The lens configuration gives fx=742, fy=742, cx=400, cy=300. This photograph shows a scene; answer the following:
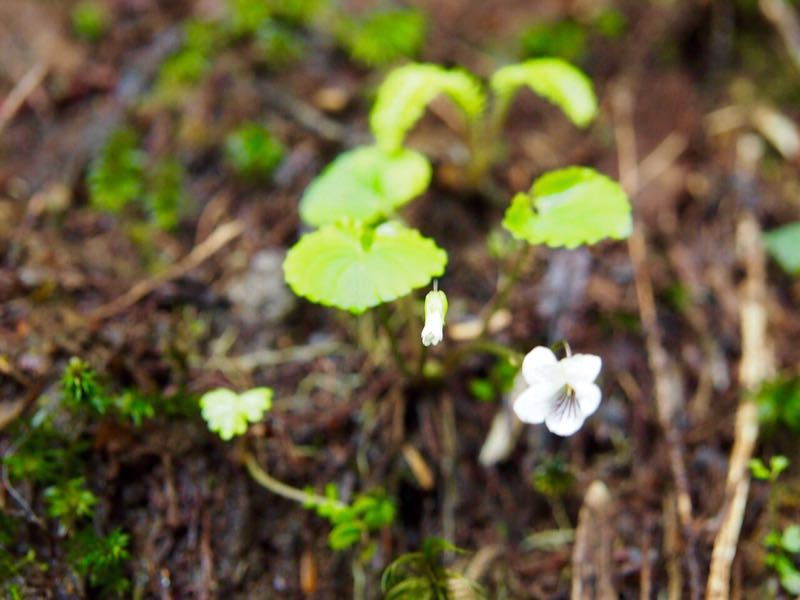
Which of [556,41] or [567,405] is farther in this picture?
[556,41]

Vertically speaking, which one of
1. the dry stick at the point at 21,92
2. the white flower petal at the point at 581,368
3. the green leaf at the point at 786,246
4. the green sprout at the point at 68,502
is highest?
the dry stick at the point at 21,92

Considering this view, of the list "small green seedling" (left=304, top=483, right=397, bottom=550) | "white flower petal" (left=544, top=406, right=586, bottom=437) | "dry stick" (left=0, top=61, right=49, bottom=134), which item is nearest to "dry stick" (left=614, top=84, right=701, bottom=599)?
"white flower petal" (left=544, top=406, right=586, bottom=437)

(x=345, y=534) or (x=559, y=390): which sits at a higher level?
(x=559, y=390)

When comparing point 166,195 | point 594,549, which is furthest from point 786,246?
point 166,195

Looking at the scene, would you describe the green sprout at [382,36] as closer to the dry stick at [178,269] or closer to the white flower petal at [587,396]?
the dry stick at [178,269]

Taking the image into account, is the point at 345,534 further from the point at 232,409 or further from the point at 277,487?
the point at 232,409

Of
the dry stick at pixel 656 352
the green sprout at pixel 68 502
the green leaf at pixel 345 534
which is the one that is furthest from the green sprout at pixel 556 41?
the green sprout at pixel 68 502

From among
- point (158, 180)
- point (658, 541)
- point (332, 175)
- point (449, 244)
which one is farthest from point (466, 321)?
point (158, 180)
